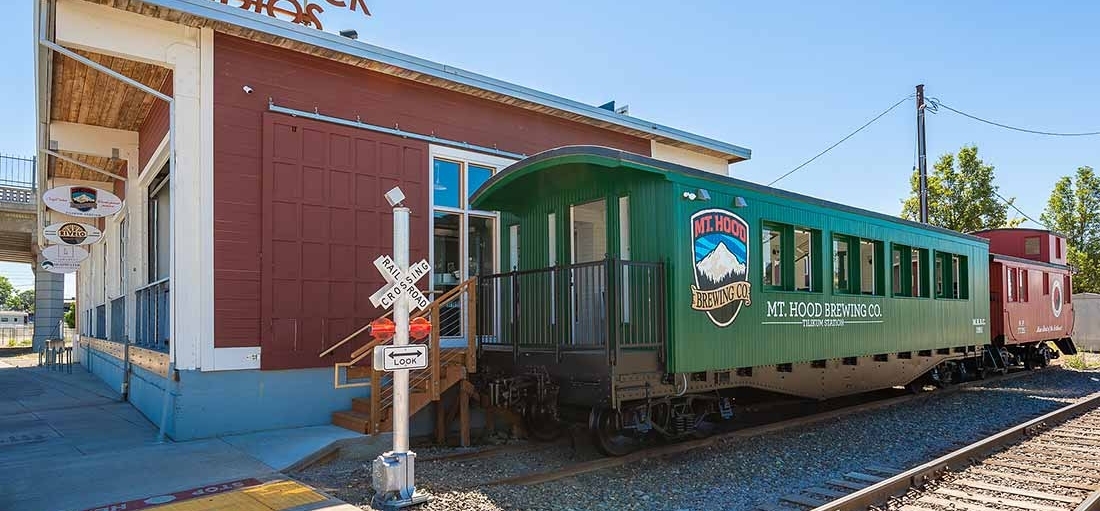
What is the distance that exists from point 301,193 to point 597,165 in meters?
3.60

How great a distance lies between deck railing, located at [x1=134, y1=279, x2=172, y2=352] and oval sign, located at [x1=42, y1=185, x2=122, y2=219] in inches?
52.2

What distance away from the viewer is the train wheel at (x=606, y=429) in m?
7.39

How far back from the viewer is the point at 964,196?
79.5ft

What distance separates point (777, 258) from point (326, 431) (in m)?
5.62

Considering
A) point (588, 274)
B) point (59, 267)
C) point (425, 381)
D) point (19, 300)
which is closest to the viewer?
point (588, 274)

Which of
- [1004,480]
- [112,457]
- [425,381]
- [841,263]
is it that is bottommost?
[1004,480]

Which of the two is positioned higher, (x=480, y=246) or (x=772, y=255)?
(x=480, y=246)

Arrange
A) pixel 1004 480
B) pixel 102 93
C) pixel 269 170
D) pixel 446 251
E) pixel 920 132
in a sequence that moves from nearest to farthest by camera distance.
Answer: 1. pixel 1004 480
2. pixel 269 170
3. pixel 446 251
4. pixel 102 93
5. pixel 920 132

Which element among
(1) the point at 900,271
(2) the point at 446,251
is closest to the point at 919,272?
(1) the point at 900,271

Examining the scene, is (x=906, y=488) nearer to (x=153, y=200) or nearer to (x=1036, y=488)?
(x=1036, y=488)

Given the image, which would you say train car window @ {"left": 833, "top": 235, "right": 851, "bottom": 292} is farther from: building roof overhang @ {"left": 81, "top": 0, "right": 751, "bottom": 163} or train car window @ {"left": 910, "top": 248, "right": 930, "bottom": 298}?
building roof overhang @ {"left": 81, "top": 0, "right": 751, "bottom": 163}

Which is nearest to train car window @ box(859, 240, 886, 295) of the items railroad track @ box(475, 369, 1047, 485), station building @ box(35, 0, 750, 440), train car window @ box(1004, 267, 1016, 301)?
railroad track @ box(475, 369, 1047, 485)

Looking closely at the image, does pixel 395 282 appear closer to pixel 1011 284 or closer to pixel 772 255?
pixel 772 255

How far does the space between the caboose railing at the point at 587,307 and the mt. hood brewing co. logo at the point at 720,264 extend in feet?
1.65
